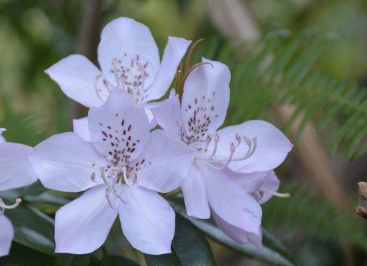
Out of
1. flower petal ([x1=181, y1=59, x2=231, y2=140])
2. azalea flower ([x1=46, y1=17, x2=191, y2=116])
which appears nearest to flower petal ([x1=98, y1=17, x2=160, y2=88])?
azalea flower ([x1=46, y1=17, x2=191, y2=116])

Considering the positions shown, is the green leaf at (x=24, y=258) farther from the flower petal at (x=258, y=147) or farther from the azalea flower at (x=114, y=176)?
the flower petal at (x=258, y=147)

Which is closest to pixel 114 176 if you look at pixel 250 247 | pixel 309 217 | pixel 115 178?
pixel 115 178

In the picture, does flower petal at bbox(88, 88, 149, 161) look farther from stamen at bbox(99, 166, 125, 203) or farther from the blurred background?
the blurred background

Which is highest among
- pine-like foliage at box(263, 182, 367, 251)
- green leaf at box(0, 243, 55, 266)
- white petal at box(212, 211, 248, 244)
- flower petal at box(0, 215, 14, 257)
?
white petal at box(212, 211, 248, 244)

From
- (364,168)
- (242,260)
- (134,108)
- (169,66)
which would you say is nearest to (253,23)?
(364,168)

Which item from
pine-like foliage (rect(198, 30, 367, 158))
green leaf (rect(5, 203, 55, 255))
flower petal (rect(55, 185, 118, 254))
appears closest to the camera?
flower petal (rect(55, 185, 118, 254))
